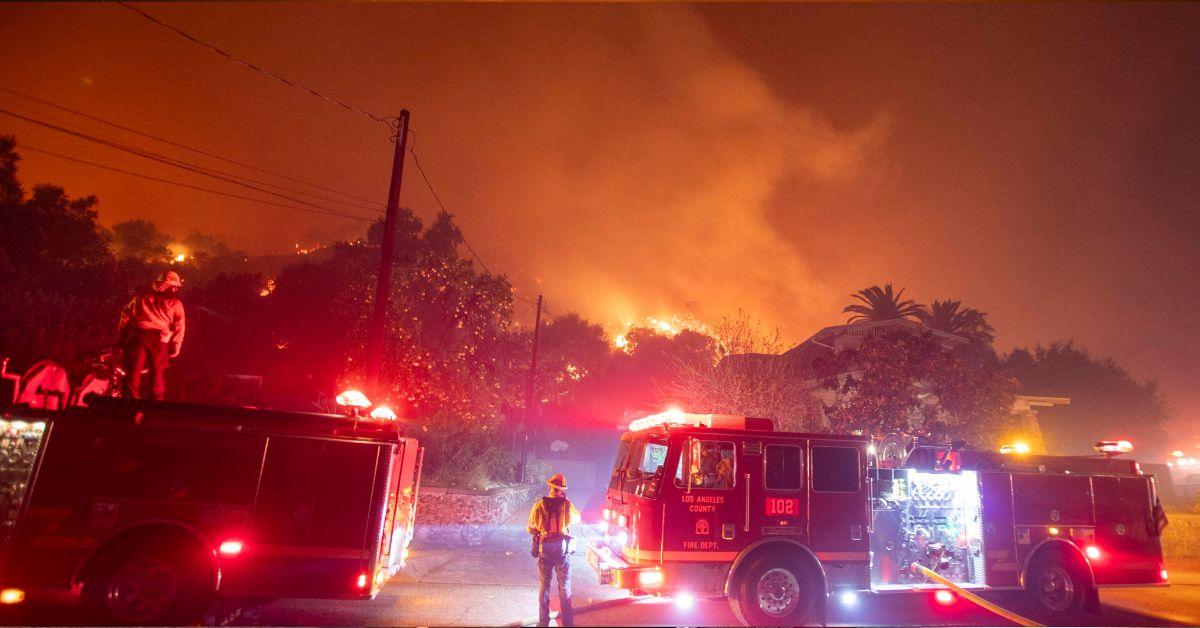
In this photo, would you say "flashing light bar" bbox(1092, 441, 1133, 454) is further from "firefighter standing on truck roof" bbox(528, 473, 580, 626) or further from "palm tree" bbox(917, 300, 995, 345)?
"palm tree" bbox(917, 300, 995, 345)

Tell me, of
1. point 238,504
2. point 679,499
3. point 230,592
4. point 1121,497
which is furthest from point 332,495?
point 1121,497

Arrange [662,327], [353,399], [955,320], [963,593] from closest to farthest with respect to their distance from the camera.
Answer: [353,399]
[963,593]
[955,320]
[662,327]

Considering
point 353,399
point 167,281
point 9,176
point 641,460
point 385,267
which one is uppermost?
point 9,176

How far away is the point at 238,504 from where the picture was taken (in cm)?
647

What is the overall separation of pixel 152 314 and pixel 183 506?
306cm

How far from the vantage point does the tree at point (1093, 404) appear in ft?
159

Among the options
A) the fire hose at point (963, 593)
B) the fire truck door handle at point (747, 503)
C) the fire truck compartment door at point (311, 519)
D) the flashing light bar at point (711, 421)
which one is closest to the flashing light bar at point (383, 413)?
the fire truck compartment door at point (311, 519)

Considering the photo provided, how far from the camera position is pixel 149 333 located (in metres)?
7.91

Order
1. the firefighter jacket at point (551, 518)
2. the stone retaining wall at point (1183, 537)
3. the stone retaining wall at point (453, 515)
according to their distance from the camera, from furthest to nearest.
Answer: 1. the stone retaining wall at point (1183, 537)
2. the stone retaining wall at point (453, 515)
3. the firefighter jacket at point (551, 518)

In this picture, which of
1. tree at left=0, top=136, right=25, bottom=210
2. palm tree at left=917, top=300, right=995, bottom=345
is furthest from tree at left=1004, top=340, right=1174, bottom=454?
tree at left=0, top=136, right=25, bottom=210

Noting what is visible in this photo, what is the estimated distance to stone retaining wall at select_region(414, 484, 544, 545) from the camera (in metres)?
14.0

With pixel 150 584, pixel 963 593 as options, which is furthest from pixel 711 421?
pixel 150 584

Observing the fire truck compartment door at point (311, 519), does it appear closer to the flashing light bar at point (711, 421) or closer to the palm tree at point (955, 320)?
the flashing light bar at point (711, 421)

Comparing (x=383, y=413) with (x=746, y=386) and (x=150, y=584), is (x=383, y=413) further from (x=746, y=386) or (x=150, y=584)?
(x=746, y=386)
